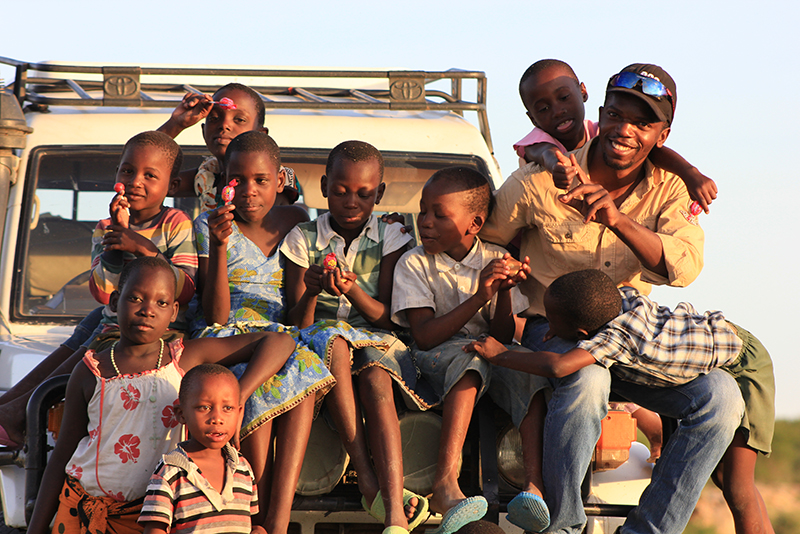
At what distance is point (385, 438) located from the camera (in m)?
2.85

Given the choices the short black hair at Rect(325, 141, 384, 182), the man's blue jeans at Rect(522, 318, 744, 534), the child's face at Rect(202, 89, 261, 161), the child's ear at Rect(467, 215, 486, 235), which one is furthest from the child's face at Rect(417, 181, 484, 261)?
the child's face at Rect(202, 89, 261, 161)

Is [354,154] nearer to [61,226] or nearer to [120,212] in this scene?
[120,212]

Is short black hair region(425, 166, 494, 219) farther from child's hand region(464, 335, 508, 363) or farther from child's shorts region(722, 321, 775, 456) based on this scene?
child's shorts region(722, 321, 775, 456)

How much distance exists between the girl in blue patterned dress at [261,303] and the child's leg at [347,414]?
0.06 m

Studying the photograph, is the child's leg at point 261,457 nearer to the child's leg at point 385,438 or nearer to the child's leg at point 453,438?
the child's leg at point 385,438

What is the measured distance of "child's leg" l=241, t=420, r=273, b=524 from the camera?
2.85 m

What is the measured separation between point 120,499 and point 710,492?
5.20 metres

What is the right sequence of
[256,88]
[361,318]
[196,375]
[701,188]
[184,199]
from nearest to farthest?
[196,375], [701,188], [361,318], [184,199], [256,88]

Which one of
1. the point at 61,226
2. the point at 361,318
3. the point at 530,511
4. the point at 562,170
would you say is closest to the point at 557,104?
the point at 562,170

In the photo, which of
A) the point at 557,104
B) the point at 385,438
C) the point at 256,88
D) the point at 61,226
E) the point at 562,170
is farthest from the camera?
the point at 256,88

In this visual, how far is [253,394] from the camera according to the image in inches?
114

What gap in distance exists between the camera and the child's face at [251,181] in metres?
3.51

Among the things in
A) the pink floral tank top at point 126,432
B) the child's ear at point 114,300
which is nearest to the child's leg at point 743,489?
the pink floral tank top at point 126,432

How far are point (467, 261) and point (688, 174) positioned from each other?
0.92 m
